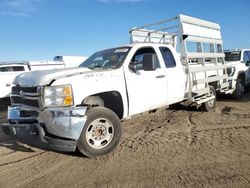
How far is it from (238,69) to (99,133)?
788 centimetres

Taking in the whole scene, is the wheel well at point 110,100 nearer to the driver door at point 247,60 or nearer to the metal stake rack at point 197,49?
the metal stake rack at point 197,49

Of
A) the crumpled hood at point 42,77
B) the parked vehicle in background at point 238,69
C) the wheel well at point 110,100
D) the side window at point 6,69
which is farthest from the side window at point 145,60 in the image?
the side window at point 6,69

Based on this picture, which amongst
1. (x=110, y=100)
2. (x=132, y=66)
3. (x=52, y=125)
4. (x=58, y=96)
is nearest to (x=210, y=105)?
(x=132, y=66)

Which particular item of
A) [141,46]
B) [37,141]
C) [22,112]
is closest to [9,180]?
[37,141]

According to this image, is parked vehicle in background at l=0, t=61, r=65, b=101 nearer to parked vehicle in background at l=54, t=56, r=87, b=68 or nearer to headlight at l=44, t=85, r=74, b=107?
parked vehicle in background at l=54, t=56, r=87, b=68

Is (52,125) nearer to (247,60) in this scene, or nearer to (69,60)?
(247,60)

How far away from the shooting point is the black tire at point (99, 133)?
14.9 ft

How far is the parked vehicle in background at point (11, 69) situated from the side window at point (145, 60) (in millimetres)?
7390

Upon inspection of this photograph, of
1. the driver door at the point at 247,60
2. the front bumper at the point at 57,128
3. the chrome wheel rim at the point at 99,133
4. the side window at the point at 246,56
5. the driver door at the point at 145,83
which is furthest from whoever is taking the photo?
the side window at the point at 246,56

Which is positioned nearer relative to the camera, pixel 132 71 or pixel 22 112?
pixel 22 112

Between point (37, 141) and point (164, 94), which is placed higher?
point (164, 94)

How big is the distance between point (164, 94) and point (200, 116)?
2.04m

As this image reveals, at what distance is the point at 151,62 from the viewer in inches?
224

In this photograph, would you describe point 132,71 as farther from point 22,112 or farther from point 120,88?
point 22,112
